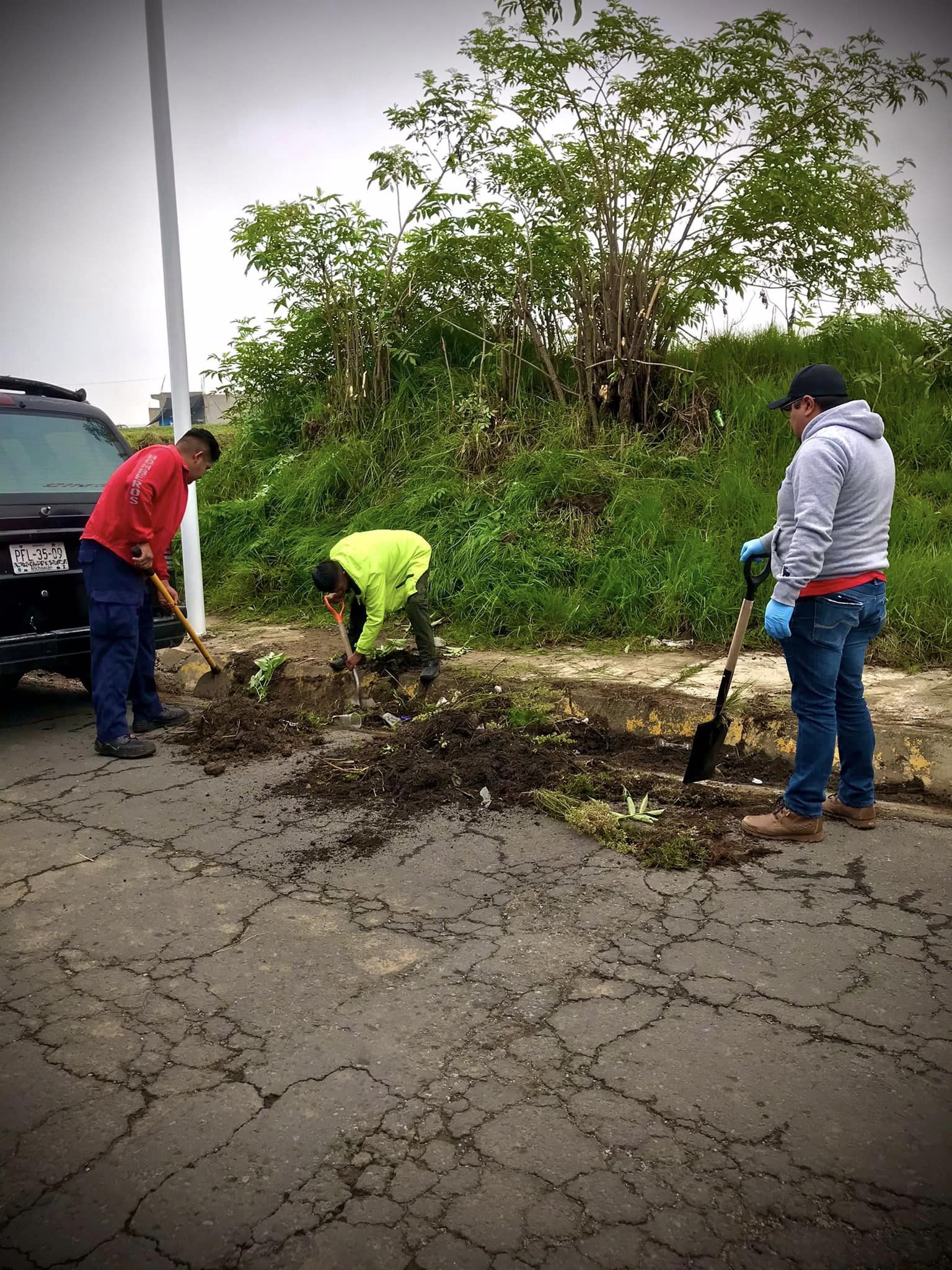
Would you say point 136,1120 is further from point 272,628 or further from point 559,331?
point 559,331

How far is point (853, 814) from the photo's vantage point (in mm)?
4164

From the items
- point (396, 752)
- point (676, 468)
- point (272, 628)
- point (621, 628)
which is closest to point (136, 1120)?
point (396, 752)

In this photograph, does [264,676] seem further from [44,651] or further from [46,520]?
[46,520]

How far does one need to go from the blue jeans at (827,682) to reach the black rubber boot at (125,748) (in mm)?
3479

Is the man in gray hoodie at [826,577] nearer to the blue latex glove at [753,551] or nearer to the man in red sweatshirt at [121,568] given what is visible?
the blue latex glove at [753,551]

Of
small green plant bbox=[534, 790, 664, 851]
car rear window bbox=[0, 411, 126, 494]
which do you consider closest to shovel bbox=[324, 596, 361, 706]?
car rear window bbox=[0, 411, 126, 494]

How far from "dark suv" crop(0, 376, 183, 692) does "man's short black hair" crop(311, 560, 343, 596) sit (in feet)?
3.95

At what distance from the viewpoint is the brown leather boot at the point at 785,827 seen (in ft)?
13.1

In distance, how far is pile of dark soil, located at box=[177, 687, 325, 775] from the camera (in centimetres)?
544

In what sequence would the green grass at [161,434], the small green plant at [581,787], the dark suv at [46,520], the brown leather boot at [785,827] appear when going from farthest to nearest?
the green grass at [161,434] → the dark suv at [46,520] → the small green plant at [581,787] → the brown leather boot at [785,827]

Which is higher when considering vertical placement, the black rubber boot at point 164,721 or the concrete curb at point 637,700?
the concrete curb at point 637,700

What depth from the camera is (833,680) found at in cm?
390

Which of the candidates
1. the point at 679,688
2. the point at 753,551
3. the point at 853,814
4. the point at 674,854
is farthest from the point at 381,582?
the point at 853,814

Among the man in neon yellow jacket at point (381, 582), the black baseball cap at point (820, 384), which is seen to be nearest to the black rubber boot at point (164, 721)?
the man in neon yellow jacket at point (381, 582)
